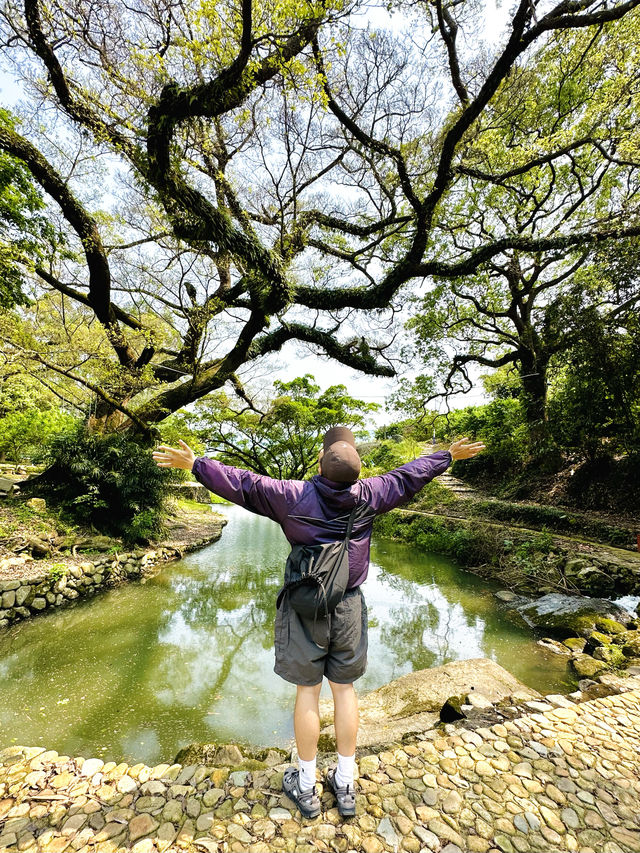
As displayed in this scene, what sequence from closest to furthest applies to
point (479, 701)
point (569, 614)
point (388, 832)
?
point (388, 832) → point (479, 701) → point (569, 614)

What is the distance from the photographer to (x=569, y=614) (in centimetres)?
510

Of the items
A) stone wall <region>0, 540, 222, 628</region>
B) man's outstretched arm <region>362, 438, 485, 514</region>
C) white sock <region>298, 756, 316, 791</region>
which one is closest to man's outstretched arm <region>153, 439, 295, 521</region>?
man's outstretched arm <region>362, 438, 485, 514</region>

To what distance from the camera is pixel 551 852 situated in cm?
149

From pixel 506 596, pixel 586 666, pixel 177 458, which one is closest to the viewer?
pixel 177 458

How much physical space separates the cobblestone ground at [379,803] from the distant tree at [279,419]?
30.3ft

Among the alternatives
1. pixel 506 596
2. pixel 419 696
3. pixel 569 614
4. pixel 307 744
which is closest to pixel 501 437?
pixel 506 596

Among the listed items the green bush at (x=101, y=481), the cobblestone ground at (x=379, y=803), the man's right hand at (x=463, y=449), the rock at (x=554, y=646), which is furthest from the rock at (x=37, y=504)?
the rock at (x=554, y=646)

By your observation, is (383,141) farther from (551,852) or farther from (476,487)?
(476,487)

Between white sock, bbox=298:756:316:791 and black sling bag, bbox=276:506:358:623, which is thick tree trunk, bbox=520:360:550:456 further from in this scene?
white sock, bbox=298:756:316:791

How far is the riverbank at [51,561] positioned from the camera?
502cm

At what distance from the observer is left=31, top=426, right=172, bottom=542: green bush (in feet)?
24.4

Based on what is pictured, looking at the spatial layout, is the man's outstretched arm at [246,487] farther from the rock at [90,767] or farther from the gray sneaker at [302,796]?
the rock at [90,767]

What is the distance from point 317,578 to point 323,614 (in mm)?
175

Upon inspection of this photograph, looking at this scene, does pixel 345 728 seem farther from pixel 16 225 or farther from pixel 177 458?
pixel 16 225
